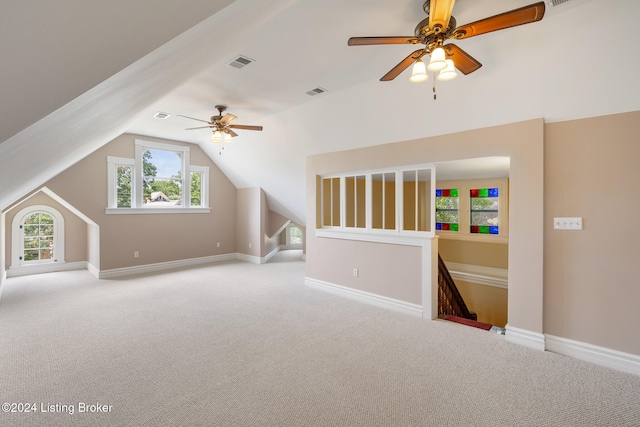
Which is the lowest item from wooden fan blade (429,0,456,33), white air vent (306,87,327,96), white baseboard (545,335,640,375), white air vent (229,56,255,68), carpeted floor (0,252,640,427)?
carpeted floor (0,252,640,427)

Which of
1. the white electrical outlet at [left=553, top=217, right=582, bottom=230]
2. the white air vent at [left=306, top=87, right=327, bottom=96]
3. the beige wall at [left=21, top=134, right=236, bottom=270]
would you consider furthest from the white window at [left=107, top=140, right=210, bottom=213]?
the white electrical outlet at [left=553, top=217, right=582, bottom=230]

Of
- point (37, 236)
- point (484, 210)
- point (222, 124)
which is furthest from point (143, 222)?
point (484, 210)

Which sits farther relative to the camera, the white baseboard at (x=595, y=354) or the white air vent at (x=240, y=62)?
the white air vent at (x=240, y=62)

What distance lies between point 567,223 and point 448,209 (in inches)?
161

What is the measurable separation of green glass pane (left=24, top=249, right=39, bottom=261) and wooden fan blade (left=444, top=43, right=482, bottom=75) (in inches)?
330

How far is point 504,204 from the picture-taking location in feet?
19.2

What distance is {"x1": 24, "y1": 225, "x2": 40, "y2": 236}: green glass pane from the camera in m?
6.01

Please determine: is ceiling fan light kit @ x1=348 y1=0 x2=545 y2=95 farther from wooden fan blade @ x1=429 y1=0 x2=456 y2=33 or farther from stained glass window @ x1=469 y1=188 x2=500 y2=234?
stained glass window @ x1=469 y1=188 x2=500 y2=234

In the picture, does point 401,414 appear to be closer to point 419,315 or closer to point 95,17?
point 419,315

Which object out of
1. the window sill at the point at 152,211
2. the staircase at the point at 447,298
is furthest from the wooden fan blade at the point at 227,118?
the staircase at the point at 447,298

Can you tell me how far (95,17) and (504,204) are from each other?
675 cm

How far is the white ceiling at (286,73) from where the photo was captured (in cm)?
75

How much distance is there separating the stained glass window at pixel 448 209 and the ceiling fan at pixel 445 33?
190 inches

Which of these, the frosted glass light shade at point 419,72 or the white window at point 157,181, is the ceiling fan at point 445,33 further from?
the white window at point 157,181
